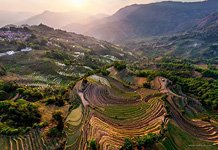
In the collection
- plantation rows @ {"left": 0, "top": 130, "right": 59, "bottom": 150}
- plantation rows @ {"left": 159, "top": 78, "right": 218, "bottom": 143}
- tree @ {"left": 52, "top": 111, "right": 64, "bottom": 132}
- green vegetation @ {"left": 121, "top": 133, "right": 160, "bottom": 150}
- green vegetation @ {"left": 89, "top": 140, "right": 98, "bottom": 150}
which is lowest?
plantation rows @ {"left": 159, "top": 78, "right": 218, "bottom": 143}

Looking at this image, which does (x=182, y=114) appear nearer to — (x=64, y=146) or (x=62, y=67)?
(x=64, y=146)

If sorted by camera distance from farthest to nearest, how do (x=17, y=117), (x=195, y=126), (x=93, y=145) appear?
(x=195, y=126) < (x=17, y=117) < (x=93, y=145)

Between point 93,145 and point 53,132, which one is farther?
point 53,132

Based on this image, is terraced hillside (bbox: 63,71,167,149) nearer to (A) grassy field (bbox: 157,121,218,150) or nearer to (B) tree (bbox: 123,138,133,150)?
(B) tree (bbox: 123,138,133,150)

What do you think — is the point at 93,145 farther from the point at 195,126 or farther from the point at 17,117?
the point at 195,126

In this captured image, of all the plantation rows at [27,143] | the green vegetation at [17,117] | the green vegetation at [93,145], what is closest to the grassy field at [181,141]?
the green vegetation at [93,145]

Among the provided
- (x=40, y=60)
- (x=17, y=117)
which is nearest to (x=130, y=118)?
(x=17, y=117)

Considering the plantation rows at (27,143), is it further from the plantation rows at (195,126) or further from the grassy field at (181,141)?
the plantation rows at (195,126)

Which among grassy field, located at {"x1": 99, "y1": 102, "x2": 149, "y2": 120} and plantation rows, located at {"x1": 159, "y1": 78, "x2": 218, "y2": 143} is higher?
grassy field, located at {"x1": 99, "y1": 102, "x2": 149, "y2": 120}

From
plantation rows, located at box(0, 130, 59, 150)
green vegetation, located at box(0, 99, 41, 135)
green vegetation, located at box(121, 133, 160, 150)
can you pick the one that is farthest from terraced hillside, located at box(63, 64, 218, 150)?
green vegetation, located at box(0, 99, 41, 135)

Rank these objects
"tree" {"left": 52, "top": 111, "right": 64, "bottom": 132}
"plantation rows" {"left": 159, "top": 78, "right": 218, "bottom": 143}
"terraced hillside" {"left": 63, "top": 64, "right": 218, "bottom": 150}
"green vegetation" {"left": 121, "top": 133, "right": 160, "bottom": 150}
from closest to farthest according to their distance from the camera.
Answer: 1. "green vegetation" {"left": 121, "top": 133, "right": 160, "bottom": 150}
2. "terraced hillside" {"left": 63, "top": 64, "right": 218, "bottom": 150}
3. "tree" {"left": 52, "top": 111, "right": 64, "bottom": 132}
4. "plantation rows" {"left": 159, "top": 78, "right": 218, "bottom": 143}

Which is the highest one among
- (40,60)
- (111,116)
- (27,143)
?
(27,143)
